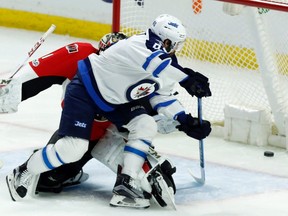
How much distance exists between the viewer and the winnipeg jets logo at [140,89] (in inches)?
158

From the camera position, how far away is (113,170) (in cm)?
420

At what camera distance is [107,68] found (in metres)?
4.05

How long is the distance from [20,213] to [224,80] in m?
1.93

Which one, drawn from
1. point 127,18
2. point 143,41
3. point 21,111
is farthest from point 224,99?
point 143,41

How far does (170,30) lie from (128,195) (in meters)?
0.65

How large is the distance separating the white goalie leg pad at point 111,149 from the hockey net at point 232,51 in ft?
3.45

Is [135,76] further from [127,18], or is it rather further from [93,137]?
[127,18]

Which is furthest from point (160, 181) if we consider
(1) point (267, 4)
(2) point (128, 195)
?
(1) point (267, 4)

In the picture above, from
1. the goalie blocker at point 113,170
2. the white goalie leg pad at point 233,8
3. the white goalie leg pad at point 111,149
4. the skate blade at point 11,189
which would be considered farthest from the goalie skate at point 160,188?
the white goalie leg pad at point 233,8

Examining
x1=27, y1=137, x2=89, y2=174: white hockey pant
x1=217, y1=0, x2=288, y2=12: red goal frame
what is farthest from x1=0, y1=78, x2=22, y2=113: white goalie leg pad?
x1=217, y1=0, x2=288, y2=12: red goal frame

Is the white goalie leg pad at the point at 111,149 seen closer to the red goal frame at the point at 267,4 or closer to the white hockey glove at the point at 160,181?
the white hockey glove at the point at 160,181

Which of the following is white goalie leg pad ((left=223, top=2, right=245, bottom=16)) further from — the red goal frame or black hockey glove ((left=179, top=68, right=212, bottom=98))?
black hockey glove ((left=179, top=68, right=212, bottom=98))

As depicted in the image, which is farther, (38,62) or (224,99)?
(224,99)

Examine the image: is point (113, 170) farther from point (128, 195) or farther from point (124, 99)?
point (124, 99)
